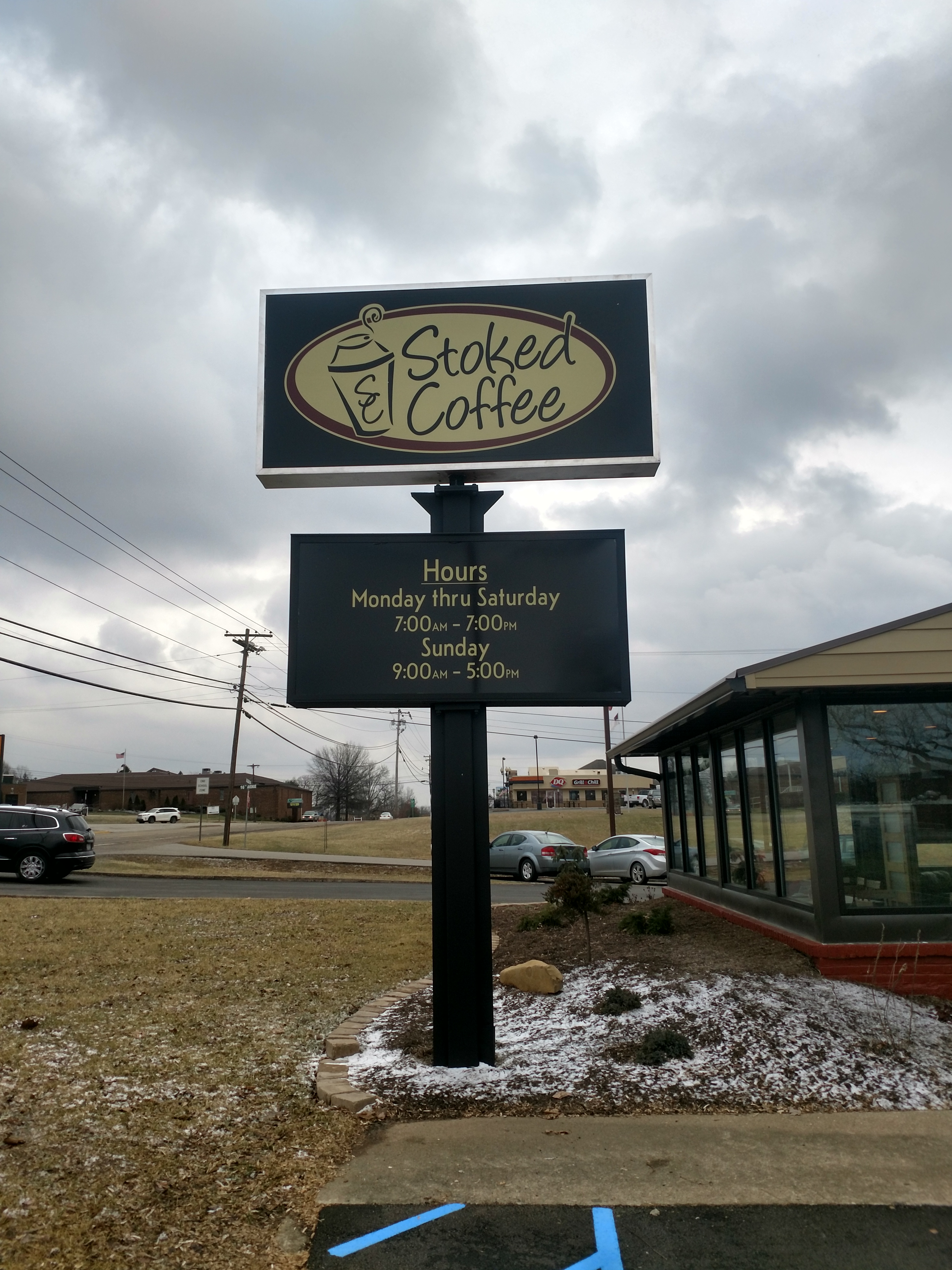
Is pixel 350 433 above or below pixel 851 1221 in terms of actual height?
above

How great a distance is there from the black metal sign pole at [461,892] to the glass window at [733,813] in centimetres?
431

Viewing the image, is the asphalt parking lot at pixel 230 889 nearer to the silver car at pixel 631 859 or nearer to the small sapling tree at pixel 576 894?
the silver car at pixel 631 859

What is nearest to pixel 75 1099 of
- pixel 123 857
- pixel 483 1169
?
pixel 483 1169

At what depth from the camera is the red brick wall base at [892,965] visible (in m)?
6.62

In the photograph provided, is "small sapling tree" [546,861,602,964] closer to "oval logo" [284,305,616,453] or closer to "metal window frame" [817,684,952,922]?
"metal window frame" [817,684,952,922]

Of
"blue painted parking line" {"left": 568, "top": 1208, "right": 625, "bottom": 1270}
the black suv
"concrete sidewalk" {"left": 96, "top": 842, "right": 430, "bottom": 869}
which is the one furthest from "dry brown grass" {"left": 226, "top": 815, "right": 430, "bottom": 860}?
"blue painted parking line" {"left": 568, "top": 1208, "right": 625, "bottom": 1270}

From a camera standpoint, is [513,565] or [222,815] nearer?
[513,565]

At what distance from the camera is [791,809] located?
25.5ft

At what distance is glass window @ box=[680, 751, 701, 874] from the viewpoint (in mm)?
11852

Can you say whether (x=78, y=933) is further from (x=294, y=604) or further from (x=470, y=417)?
(x=470, y=417)

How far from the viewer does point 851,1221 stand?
3.58 metres

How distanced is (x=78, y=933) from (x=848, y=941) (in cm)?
918

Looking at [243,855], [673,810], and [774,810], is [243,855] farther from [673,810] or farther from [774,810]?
[774,810]

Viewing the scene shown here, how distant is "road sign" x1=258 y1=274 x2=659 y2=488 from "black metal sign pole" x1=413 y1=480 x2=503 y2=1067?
1978mm
